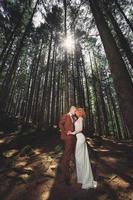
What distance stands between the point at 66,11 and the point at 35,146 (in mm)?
9457

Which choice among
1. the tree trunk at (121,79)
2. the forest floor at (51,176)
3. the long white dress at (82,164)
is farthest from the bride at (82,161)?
the tree trunk at (121,79)

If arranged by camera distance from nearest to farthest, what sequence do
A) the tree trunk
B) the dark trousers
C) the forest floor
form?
the tree trunk
the forest floor
the dark trousers

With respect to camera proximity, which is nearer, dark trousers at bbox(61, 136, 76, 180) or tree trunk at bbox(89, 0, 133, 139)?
tree trunk at bbox(89, 0, 133, 139)

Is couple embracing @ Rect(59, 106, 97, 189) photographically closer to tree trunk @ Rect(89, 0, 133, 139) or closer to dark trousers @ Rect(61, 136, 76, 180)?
dark trousers @ Rect(61, 136, 76, 180)

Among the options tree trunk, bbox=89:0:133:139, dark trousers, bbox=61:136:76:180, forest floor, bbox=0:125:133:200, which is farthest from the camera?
dark trousers, bbox=61:136:76:180

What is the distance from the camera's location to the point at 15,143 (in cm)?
984

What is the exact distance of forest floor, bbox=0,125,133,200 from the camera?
4.75 meters

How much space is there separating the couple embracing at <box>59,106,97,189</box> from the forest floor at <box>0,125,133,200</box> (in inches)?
11.4

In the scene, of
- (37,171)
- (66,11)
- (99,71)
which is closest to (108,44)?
(37,171)

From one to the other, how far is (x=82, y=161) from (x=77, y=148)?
34cm

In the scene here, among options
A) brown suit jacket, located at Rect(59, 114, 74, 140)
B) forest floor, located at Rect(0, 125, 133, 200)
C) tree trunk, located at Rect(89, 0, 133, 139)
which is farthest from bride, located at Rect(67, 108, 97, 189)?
tree trunk, located at Rect(89, 0, 133, 139)

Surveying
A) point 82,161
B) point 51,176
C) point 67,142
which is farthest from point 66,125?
point 51,176

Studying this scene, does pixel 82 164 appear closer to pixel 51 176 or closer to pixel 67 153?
pixel 67 153

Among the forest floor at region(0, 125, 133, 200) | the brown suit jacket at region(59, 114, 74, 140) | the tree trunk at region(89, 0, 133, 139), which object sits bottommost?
the forest floor at region(0, 125, 133, 200)
